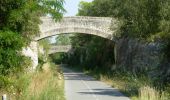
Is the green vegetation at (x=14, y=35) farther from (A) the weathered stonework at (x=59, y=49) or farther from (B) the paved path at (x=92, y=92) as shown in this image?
(A) the weathered stonework at (x=59, y=49)

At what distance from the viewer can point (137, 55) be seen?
42469mm

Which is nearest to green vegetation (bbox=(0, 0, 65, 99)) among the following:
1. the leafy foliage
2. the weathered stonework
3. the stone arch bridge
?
the leafy foliage

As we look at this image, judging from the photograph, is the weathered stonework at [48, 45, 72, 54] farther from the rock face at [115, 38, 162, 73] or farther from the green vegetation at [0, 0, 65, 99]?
the green vegetation at [0, 0, 65, 99]

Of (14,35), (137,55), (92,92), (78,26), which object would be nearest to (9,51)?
(14,35)

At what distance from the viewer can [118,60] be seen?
52.1 metres

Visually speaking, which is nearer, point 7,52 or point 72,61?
point 7,52

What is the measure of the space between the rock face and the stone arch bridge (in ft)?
6.11

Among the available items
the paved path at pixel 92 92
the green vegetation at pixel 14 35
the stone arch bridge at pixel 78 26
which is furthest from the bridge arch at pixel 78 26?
the green vegetation at pixel 14 35

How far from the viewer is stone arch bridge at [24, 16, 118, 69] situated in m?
53.0

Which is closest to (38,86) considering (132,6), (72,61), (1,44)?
(1,44)

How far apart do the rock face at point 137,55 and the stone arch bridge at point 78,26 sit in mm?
1863

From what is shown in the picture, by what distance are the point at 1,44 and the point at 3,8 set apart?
1323 mm

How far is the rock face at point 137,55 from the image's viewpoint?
35469 mm

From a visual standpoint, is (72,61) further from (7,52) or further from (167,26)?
(7,52)
